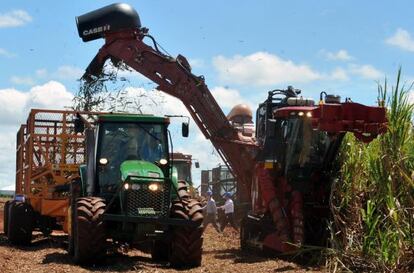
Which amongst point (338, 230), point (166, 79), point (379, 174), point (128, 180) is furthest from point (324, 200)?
point (166, 79)

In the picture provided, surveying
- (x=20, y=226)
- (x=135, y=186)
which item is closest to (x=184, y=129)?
(x=135, y=186)

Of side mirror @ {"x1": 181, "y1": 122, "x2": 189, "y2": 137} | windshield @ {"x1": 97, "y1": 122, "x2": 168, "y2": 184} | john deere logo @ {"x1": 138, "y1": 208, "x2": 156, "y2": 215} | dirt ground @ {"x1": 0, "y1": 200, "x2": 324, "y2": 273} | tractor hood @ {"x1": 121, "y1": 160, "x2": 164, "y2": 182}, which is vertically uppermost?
side mirror @ {"x1": 181, "y1": 122, "x2": 189, "y2": 137}

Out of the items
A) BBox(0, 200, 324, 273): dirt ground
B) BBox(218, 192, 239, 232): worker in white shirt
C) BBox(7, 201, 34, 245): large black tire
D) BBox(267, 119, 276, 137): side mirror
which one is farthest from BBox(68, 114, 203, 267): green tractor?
BBox(218, 192, 239, 232): worker in white shirt

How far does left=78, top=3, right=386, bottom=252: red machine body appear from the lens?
34.4 ft

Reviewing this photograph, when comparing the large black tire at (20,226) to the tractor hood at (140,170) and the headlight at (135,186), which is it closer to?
the tractor hood at (140,170)

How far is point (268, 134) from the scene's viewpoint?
1241 centimetres

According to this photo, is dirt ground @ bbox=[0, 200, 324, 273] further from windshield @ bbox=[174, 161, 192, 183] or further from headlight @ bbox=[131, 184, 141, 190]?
windshield @ bbox=[174, 161, 192, 183]

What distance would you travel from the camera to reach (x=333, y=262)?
925cm

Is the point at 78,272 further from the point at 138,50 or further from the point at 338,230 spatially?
the point at 138,50

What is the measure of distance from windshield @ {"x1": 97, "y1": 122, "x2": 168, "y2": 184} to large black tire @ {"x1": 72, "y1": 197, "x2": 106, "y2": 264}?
99cm

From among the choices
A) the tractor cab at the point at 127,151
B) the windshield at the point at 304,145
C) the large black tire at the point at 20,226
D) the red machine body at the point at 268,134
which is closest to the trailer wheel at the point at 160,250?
the tractor cab at the point at 127,151

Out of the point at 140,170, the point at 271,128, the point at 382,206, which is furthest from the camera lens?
the point at 271,128

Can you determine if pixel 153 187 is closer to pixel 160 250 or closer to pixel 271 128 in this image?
pixel 160 250

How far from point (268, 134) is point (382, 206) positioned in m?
3.59
